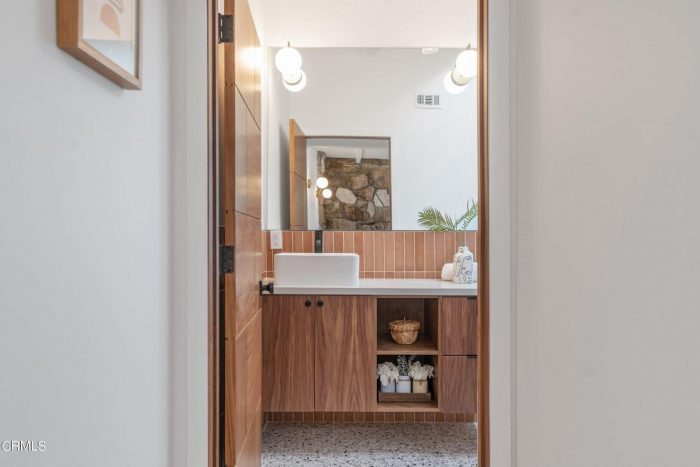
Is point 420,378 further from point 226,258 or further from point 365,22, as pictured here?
point 365,22

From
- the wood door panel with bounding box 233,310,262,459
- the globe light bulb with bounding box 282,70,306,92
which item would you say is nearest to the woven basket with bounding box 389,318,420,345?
the wood door panel with bounding box 233,310,262,459

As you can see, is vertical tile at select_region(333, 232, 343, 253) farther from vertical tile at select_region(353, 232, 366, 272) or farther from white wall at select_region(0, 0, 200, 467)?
white wall at select_region(0, 0, 200, 467)

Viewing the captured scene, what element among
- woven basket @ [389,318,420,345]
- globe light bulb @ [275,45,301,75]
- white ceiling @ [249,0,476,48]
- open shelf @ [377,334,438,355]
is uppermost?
white ceiling @ [249,0,476,48]

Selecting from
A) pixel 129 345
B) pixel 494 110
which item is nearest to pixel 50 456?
pixel 129 345

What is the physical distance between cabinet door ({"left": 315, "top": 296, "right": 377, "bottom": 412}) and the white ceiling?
170cm

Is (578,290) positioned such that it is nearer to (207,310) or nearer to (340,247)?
(207,310)

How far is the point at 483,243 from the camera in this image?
4.14 ft

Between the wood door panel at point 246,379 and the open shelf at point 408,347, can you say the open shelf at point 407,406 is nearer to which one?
the open shelf at point 408,347

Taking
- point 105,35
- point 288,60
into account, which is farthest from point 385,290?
point 105,35

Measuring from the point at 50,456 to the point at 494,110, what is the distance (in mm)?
1338

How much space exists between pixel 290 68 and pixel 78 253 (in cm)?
218

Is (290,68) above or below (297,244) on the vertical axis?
above

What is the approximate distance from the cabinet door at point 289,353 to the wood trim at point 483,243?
3.82ft

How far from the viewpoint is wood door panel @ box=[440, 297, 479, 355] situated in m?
2.22
